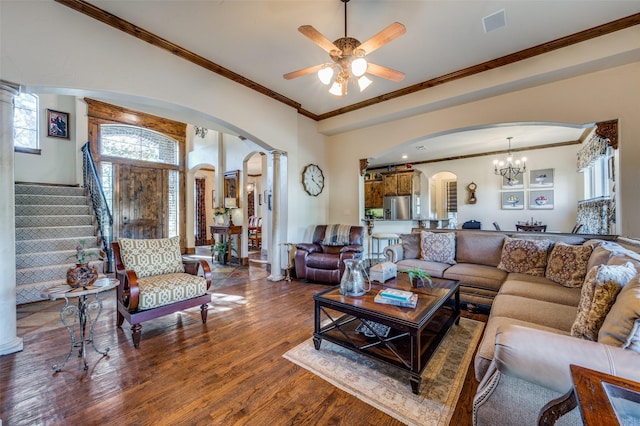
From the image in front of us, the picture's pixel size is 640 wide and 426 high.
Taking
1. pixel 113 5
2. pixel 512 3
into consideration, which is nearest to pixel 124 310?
pixel 113 5

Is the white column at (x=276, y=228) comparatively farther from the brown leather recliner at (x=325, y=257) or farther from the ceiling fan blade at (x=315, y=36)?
the ceiling fan blade at (x=315, y=36)

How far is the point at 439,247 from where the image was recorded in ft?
12.5

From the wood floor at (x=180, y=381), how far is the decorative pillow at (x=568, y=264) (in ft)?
2.84

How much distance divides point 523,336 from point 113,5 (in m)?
4.12

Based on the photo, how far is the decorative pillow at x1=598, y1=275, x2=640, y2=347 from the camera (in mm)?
1079

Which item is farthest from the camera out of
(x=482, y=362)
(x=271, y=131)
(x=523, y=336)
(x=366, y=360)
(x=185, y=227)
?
(x=185, y=227)

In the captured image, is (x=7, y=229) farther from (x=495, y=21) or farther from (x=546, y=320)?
(x=495, y=21)

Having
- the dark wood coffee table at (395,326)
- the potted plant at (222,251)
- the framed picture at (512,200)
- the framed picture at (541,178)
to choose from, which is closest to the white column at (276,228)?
the potted plant at (222,251)

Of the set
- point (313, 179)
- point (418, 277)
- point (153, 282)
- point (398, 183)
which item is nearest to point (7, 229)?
point (153, 282)

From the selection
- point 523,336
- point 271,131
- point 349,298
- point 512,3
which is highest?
point 512,3

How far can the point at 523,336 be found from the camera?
1157 mm

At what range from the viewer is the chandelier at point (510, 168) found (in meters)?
6.57

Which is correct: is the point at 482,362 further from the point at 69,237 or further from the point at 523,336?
the point at 69,237

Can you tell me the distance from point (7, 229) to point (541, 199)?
958 centimetres
